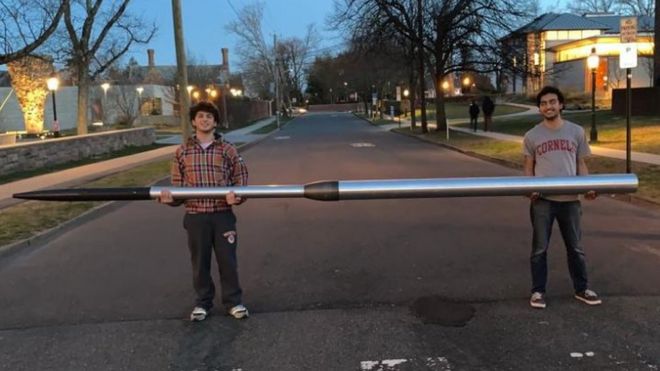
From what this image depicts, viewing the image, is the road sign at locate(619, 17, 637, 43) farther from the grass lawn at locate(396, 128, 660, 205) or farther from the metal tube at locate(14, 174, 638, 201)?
the metal tube at locate(14, 174, 638, 201)

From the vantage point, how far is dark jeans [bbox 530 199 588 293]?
5352 millimetres

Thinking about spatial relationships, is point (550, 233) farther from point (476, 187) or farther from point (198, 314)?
point (198, 314)

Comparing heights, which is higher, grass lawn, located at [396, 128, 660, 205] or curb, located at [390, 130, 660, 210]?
grass lawn, located at [396, 128, 660, 205]

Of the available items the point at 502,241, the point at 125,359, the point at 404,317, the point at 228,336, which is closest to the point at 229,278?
the point at 228,336

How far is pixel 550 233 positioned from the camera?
5.43m

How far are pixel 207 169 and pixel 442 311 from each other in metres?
2.24

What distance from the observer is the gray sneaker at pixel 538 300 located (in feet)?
17.9

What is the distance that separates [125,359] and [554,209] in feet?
11.4

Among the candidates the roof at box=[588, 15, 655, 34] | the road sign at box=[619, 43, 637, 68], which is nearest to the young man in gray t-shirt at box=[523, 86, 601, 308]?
the road sign at box=[619, 43, 637, 68]

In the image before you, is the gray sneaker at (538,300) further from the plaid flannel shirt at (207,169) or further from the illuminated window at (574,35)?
the illuminated window at (574,35)

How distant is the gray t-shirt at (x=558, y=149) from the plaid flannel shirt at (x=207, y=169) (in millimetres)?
2334

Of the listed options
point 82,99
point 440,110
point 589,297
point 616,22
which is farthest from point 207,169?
point 616,22

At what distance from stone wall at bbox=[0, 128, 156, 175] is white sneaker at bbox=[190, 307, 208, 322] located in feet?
49.6

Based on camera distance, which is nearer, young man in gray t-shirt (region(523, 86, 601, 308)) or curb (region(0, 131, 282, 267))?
young man in gray t-shirt (region(523, 86, 601, 308))
